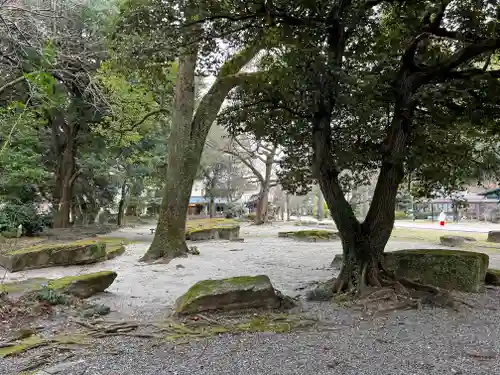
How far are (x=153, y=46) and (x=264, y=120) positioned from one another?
2.02 meters

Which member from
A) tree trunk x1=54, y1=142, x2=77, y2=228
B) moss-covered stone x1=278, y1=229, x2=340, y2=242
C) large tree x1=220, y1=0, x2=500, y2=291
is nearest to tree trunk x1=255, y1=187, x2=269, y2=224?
moss-covered stone x1=278, y1=229, x2=340, y2=242

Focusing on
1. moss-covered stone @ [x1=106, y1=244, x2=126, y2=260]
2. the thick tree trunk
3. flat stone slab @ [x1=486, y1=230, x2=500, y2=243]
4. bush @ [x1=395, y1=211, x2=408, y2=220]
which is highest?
the thick tree trunk

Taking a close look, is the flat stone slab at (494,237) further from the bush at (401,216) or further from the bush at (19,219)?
the bush at (401,216)

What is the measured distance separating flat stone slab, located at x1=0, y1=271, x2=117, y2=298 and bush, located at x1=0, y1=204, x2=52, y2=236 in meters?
9.61

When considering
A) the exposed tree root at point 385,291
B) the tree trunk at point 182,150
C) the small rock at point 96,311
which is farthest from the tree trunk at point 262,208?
the small rock at point 96,311

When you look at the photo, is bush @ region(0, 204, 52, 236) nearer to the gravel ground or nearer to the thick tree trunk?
the thick tree trunk

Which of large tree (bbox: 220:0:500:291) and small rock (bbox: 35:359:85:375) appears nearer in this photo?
small rock (bbox: 35:359:85:375)

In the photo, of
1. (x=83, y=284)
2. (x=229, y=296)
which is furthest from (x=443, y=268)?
(x=83, y=284)

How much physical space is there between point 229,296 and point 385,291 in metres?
2.24

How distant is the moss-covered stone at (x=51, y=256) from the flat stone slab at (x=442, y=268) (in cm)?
663

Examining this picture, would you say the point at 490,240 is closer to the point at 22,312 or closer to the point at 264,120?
the point at 264,120

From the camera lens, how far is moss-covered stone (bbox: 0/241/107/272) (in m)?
8.31

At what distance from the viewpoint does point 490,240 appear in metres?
16.1

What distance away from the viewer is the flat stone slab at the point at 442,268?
6.30m
